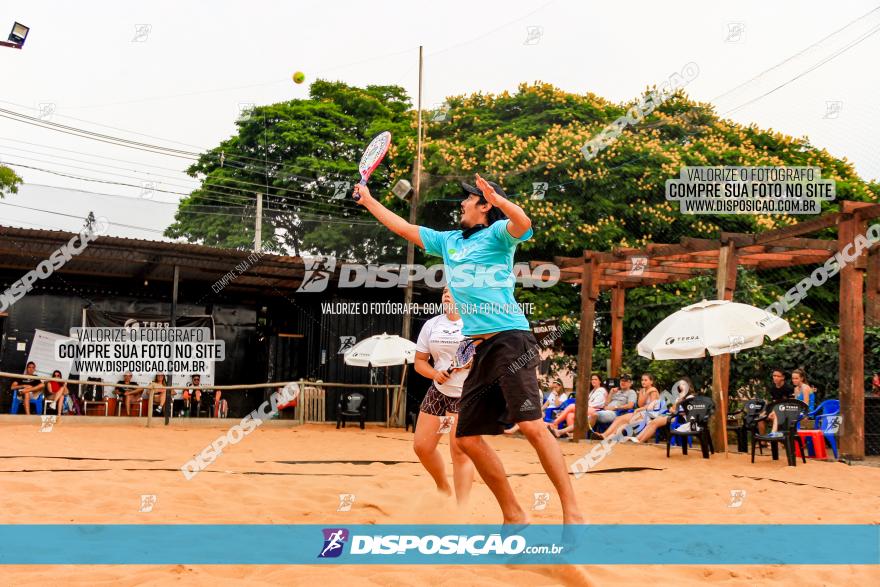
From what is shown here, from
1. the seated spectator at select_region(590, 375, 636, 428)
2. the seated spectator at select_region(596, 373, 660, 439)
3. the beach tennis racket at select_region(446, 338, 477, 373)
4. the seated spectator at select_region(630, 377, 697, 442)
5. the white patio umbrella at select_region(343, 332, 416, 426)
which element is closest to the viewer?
the beach tennis racket at select_region(446, 338, 477, 373)

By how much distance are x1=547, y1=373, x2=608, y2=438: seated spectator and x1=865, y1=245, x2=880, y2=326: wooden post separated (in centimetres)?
460

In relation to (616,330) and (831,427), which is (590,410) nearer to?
(616,330)

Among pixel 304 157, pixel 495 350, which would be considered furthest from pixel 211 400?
pixel 495 350

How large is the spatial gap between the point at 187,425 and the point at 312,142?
48.8 feet

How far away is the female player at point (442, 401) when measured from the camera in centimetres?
514

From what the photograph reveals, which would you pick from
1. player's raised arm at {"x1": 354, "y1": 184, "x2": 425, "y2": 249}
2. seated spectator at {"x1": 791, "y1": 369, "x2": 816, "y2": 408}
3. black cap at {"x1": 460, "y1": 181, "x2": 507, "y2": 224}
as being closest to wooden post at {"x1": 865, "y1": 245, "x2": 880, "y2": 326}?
seated spectator at {"x1": 791, "y1": 369, "x2": 816, "y2": 408}

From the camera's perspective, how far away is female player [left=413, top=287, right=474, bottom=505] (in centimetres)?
514

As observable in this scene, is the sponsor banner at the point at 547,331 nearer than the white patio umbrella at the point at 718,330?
No

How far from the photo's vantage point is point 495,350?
13.4 ft

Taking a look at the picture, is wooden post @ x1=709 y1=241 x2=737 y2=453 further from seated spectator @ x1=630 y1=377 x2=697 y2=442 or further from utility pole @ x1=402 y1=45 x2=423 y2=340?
utility pole @ x1=402 y1=45 x2=423 y2=340

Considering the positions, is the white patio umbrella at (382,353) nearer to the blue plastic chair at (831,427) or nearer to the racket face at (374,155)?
the blue plastic chair at (831,427)

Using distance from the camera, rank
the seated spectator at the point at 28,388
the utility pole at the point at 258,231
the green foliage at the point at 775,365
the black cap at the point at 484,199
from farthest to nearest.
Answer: the utility pole at the point at 258,231 < the seated spectator at the point at 28,388 < the green foliage at the point at 775,365 < the black cap at the point at 484,199

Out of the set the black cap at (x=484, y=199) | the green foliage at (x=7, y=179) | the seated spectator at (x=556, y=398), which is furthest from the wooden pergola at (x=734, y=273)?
the green foliage at (x=7, y=179)

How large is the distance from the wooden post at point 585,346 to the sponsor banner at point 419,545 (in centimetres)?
927
